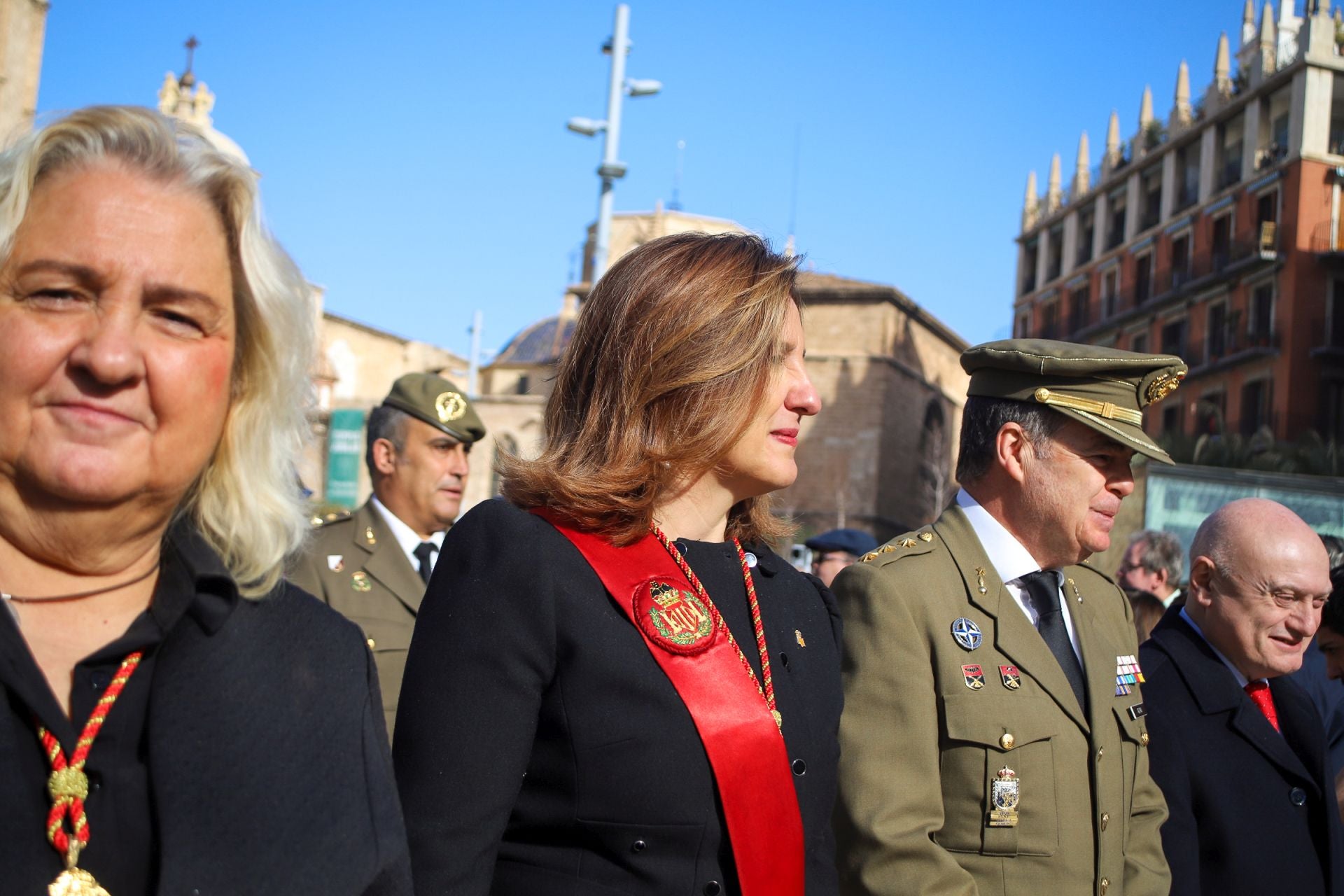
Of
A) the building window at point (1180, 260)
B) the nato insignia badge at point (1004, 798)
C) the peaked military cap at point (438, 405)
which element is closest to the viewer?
the nato insignia badge at point (1004, 798)

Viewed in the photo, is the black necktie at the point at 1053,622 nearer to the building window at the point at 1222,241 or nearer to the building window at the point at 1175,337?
the building window at the point at 1222,241

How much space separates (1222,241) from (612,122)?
1355 inches

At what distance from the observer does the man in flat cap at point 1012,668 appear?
10.4 ft

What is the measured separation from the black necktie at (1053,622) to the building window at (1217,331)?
42514 mm

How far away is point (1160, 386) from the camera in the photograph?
3922mm

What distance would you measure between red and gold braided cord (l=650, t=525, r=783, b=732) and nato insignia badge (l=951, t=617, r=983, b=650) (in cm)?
74

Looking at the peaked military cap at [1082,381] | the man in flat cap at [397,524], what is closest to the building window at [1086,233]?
the man in flat cap at [397,524]

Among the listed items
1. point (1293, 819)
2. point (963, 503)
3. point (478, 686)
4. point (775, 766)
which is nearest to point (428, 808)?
point (478, 686)

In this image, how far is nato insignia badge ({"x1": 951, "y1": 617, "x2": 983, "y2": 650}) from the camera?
11.1 ft

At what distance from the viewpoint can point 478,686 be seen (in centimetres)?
250

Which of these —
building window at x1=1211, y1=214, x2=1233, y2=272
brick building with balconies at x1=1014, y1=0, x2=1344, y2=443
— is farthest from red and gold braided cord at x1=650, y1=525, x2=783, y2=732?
building window at x1=1211, y1=214, x2=1233, y2=272

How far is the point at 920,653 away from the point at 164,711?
2.02 metres

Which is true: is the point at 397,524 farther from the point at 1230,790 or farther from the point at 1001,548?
the point at 1230,790

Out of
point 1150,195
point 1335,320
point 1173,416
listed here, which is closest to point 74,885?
point 1335,320
